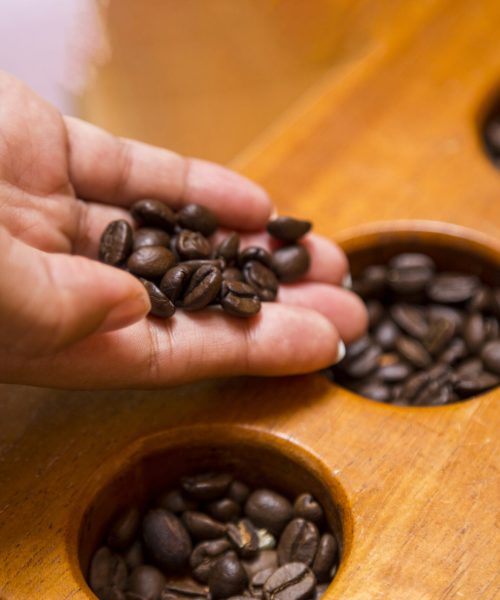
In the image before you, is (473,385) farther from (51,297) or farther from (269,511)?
(51,297)

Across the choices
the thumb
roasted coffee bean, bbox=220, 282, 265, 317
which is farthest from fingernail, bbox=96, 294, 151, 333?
roasted coffee bean, bbox=220, 282, 265, 317

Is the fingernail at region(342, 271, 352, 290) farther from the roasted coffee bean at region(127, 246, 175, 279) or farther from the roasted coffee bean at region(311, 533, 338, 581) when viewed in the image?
the roasted coffee bean at region(311, 533, 338, 581)

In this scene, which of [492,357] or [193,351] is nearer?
[193,351]

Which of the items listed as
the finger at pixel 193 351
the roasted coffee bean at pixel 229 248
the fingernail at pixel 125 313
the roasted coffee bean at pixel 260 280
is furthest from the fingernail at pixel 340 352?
the fingernail at pixel 125 313

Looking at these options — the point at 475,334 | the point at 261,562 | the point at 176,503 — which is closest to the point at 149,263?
the point at 176,503

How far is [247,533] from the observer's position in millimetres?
1278

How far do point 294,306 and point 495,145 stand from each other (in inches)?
34.8

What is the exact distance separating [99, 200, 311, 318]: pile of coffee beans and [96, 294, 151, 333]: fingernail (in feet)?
0.61

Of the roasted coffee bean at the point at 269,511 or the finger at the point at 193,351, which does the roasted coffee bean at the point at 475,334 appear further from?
the roasted coffee bean at the point at 269,511

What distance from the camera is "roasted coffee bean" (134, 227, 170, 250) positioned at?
1.34 meters

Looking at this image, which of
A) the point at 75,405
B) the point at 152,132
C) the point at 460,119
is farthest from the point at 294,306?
the point at 152,132

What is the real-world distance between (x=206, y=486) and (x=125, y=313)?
431 millimetres

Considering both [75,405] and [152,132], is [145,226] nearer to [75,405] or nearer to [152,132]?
[75,405]

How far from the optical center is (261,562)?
4.20 feet
